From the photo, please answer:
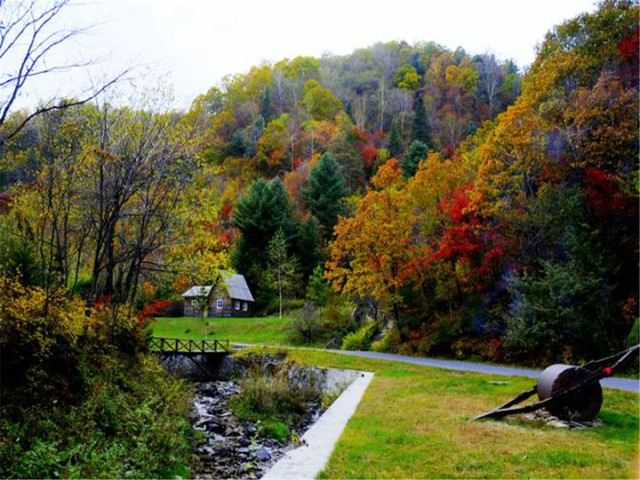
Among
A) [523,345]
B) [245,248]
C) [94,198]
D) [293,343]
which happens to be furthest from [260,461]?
[245,248]

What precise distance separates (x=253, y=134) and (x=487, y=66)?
34.7 metres

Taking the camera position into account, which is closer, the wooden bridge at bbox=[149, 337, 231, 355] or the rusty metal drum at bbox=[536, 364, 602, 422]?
the rusty metal drum at bbox=[536, 364, 602, 422]

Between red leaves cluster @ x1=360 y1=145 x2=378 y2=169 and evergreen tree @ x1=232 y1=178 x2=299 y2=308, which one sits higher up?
red leaves cluster @ x1=360 y1=145 x2=378 y2=169

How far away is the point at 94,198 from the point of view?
13320 millimetres

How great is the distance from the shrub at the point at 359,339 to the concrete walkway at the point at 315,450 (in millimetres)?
16022

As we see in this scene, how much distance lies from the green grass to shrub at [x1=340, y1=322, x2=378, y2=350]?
15.9ft

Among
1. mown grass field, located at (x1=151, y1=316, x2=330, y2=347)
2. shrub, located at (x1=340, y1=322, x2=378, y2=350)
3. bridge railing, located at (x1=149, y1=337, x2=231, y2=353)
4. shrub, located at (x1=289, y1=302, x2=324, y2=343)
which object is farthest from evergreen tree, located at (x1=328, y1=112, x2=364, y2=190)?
bridge railing, located at (x1=149, y1=337, x2=231, y2=353)

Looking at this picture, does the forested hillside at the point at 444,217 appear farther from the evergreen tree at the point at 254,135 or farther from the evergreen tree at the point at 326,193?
the evergreen tree at the point at 254,135

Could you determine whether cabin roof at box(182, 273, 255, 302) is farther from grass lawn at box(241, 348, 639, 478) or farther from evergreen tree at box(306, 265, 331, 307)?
grass lawn at box(241, 348, 639, 478)

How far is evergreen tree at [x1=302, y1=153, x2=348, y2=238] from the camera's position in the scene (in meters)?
44.9

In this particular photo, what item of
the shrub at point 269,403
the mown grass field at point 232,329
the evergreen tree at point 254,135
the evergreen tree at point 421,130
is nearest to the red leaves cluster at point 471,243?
the shrub at point 269,403

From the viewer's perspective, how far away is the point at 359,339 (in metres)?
27.7

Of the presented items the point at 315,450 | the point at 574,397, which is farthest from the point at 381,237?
the point at 315,450

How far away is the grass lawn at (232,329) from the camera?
33625 mm
